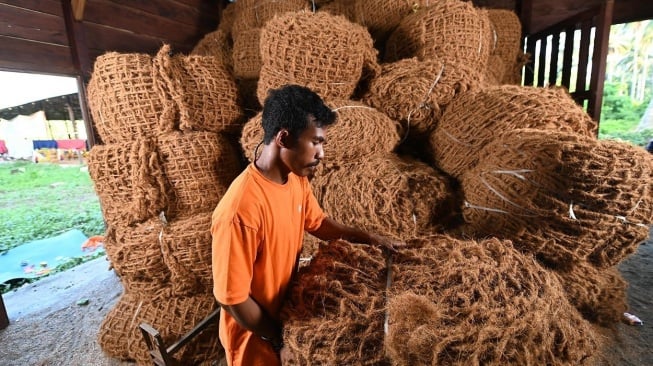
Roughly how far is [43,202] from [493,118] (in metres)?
3.80

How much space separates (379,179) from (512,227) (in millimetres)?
569

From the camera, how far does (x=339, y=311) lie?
802 mm

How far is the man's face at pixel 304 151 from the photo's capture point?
84cm

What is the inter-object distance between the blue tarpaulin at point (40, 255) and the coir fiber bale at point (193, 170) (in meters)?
2.14

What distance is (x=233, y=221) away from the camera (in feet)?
2.58

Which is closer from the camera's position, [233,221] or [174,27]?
[233,221]

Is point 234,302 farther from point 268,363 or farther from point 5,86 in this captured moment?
point 5,86

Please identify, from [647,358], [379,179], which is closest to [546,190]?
[379,179]

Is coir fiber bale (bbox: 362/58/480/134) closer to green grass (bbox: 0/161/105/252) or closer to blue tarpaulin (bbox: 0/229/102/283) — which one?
green grass (bbox: 0/161/105/252)

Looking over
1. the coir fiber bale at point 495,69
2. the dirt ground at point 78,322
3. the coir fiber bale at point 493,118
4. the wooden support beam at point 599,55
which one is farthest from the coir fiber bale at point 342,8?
the dirt ground at point 78,322

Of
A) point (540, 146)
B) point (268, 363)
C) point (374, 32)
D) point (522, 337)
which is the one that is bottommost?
point (268, 363)

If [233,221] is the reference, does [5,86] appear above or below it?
above

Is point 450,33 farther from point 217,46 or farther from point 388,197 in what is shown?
point 217,46

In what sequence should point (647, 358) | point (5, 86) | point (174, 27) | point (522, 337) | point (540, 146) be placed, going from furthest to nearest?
point (174, 27)
point (5, 86)
point (647, 358)
point (540, 146)
point (522, 337)
